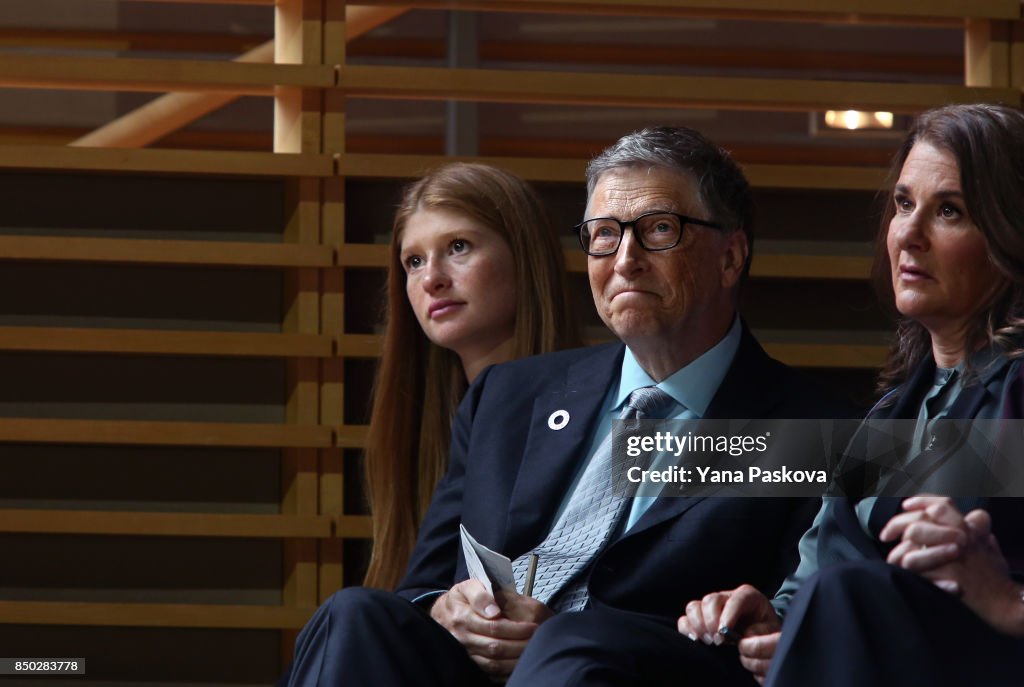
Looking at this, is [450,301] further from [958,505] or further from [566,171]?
[958,505]

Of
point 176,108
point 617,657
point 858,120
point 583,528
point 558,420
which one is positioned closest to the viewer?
point 617,657

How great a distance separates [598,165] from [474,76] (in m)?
0.67

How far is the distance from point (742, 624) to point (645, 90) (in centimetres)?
140

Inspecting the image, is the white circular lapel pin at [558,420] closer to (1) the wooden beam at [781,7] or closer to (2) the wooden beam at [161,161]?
(2) the wooden beam at [161,161]

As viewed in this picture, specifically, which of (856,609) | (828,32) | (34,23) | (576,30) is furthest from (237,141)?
(856,609)

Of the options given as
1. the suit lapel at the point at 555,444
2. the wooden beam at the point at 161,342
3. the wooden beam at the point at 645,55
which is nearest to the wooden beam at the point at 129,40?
the wooden beam at the point at 645,55

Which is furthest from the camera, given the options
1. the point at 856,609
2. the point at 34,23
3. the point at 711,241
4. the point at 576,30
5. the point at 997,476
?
the point at 576,30

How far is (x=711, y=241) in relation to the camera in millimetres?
2408

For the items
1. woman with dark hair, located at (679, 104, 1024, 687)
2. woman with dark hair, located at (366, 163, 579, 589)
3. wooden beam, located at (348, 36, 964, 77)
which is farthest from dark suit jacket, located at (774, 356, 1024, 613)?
wooden beam, located at (348, 36, 964, 77)

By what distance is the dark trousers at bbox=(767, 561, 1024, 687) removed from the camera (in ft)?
5.37

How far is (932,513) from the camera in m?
1.72

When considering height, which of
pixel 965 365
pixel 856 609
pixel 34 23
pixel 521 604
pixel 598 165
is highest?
pixel 34 23

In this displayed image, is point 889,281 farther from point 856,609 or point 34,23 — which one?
point 34,23

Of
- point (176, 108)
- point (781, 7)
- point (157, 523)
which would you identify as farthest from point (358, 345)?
point (781, 7)
